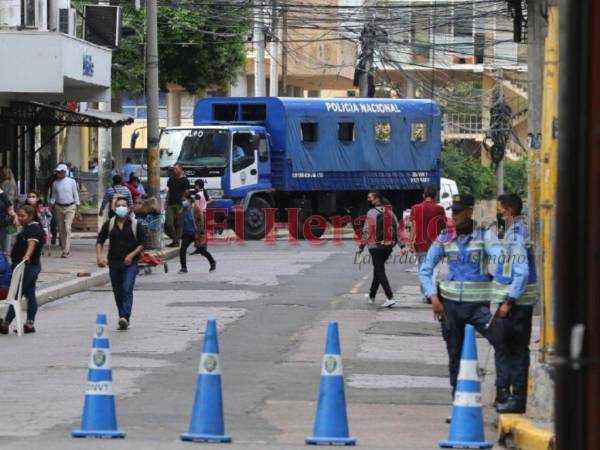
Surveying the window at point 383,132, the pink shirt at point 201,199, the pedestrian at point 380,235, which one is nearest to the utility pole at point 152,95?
the pink shirt at point 201,199

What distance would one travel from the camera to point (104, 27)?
32.3 metres

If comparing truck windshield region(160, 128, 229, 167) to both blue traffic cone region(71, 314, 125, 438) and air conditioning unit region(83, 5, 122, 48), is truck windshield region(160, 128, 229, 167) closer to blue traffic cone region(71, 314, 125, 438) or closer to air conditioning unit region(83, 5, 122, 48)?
air conditioning unit region(83, 5, 122, 48)

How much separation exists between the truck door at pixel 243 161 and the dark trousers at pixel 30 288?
19513 millimetres

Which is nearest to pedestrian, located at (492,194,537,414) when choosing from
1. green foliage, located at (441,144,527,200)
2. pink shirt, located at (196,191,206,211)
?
pink shirt, located at (196,191,206,211)

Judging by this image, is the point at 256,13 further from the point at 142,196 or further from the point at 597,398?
the point at 597,398

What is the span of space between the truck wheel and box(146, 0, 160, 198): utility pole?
17.8 ft

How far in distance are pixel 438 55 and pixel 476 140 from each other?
18.5ft

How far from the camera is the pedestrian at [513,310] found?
10891mm

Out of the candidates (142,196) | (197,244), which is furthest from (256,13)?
(197,244)

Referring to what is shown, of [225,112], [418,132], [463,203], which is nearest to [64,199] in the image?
[225,112]

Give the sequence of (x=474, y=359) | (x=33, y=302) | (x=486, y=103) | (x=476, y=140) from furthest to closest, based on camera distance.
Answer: (x=476, y=140) < (x=486, y=103) < (x=33, y=302) < (x=474, y=359)

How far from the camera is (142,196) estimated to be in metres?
33.1

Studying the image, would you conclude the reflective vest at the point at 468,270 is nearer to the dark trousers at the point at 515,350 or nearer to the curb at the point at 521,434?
the dark trousers at the point at 515,350

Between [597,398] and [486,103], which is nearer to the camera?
[597,398]
